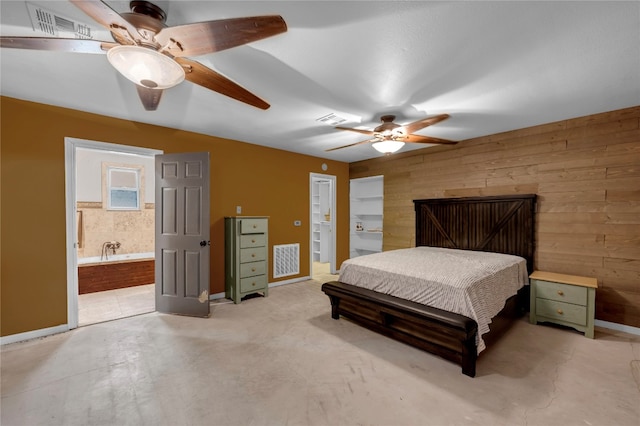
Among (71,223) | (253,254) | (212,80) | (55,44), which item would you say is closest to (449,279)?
(212,80)

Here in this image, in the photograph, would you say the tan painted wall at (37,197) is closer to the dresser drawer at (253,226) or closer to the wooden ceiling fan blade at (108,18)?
the dresser drawer at (253,226)

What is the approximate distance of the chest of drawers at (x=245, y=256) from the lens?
3834 mm

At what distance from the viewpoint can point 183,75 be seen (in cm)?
166

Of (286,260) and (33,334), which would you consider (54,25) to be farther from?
(286,260)

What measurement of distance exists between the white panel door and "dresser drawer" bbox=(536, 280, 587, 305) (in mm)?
3939

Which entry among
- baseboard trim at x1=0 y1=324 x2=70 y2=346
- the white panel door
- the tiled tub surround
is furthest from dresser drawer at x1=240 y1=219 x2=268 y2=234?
the tiled tub surround

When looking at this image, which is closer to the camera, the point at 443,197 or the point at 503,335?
the point at 503,335

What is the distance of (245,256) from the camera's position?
3.91 metres

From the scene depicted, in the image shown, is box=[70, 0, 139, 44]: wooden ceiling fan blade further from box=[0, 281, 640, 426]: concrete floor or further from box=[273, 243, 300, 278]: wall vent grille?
box=[273, 243, 300, 278]: wall vent grille

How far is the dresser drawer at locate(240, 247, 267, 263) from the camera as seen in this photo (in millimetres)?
3895

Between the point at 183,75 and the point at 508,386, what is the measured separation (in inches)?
124

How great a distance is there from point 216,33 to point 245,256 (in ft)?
10.1

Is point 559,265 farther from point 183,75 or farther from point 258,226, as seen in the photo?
point 183,75

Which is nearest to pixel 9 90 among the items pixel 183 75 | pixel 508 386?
pixel 183 75
